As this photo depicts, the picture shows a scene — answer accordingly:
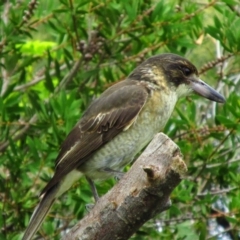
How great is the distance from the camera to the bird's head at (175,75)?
21.3 ft

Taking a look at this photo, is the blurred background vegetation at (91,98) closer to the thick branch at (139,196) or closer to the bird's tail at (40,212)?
the bird's tail at (40,212)

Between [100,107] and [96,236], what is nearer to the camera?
[96,236]

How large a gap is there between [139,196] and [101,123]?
1.66 meters

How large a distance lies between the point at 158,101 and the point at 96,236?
67.4 inches

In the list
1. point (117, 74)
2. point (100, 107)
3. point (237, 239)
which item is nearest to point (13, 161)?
point (100, 107)

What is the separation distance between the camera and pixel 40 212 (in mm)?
5766

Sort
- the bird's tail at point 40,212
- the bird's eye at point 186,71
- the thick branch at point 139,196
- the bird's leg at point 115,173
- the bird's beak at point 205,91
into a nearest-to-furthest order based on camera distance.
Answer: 1. the thick branch at point 139,196
2. the bird's tail at point 40,212
3. the bird's leg at point 115,173
4. the bird's beak at point 205,91
5. the bird's eye at point 186,71

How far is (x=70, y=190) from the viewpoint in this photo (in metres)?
6.66

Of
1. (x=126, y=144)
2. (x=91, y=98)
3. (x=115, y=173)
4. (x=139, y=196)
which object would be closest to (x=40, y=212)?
(x=115, y=173)

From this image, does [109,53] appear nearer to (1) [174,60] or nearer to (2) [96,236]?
(1) [174,60]

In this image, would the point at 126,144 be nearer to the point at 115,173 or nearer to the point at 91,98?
the point at 115,173

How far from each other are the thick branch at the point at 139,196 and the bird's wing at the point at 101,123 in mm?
1189

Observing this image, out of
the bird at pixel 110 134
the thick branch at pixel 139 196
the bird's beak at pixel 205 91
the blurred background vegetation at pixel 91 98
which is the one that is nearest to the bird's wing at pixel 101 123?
the bird at pixel 110 134

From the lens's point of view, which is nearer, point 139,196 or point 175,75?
point 139,196
